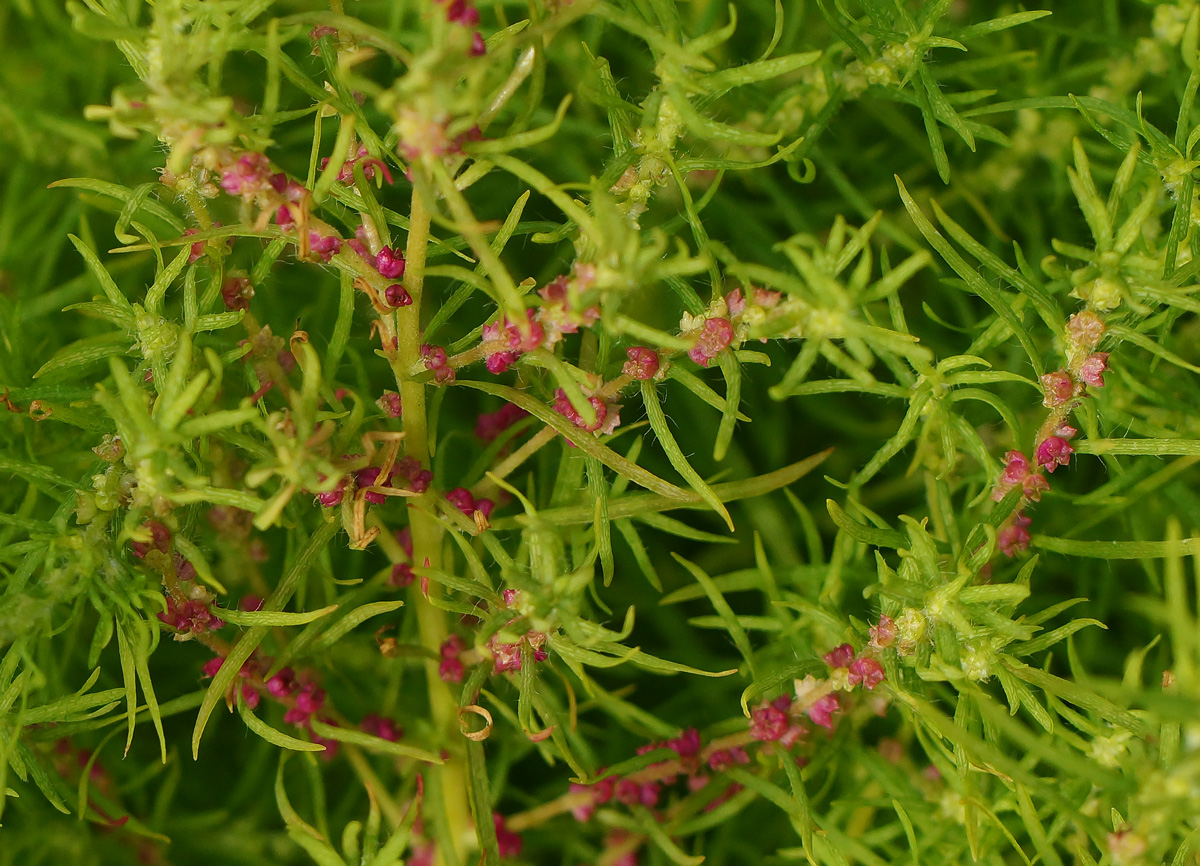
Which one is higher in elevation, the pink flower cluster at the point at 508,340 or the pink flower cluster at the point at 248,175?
the pink flower cluster at the point at 248,175

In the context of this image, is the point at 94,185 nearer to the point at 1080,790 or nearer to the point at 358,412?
the point at 358,412

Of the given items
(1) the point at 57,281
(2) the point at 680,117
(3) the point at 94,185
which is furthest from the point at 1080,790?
(1) the point at 57,281

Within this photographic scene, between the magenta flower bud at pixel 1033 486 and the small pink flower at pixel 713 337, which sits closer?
the small pink flower at pixel 713 337

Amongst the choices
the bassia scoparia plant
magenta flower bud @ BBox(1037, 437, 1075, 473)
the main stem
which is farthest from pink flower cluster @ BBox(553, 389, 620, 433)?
magenta flower bud @ BBox(1037, 437, 1075, 473)

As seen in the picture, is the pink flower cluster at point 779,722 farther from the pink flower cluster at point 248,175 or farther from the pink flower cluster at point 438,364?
the pink flower cluster at point 248,175

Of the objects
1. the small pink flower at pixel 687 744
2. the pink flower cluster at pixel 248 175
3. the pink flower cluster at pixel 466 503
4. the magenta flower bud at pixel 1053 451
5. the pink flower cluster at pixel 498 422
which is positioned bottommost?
the small pink flower at pixel 687 744

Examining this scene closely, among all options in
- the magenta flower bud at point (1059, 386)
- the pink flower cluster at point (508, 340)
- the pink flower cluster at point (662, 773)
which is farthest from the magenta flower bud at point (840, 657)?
the pink flower cluster at point (508, 340)

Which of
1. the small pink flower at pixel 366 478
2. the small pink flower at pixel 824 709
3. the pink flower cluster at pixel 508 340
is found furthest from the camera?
the small pink flower at pixel 824 709
